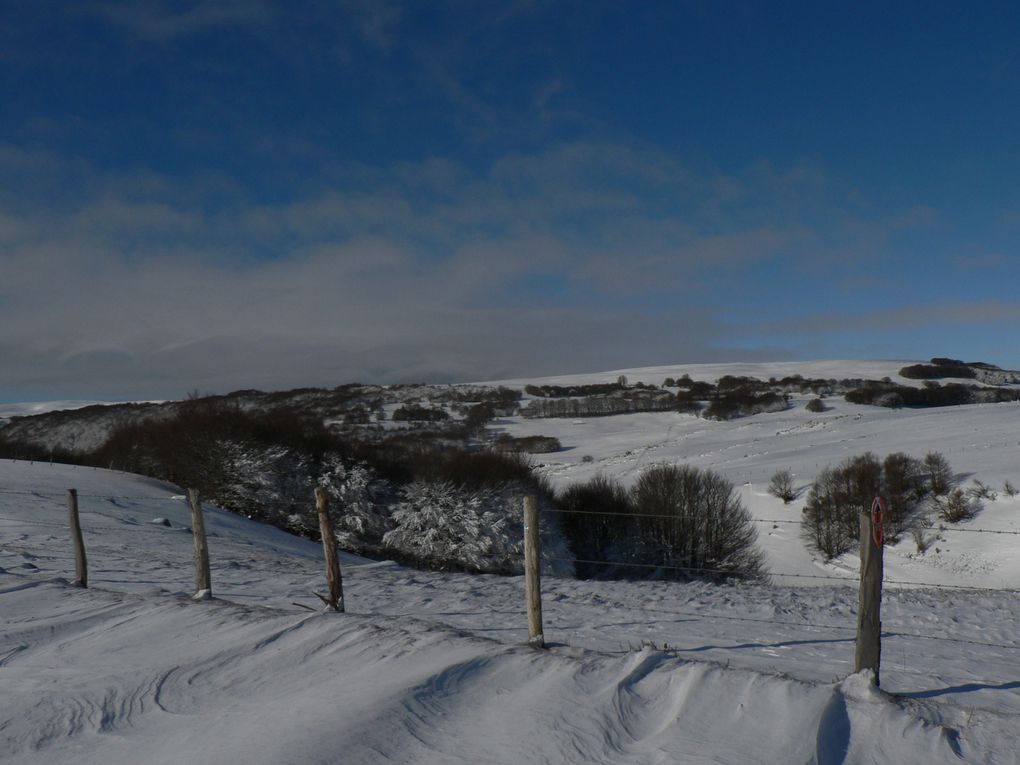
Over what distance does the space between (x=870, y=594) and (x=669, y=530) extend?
31.4 m

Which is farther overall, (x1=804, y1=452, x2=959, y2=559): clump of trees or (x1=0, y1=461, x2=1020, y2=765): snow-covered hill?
(x1=804, y1=452, x2=959, y2=559): clump of trees

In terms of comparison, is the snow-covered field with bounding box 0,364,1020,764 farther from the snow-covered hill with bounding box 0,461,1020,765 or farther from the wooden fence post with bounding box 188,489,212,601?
the wooden fence post with bounding box 188,489,212,601

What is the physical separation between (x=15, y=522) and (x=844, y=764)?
19013 mm

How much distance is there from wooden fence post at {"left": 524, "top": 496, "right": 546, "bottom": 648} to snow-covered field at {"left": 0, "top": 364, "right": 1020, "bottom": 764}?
0.28 meters

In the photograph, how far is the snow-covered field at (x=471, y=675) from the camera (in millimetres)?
4535

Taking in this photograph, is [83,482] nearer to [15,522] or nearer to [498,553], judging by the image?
[15,522]

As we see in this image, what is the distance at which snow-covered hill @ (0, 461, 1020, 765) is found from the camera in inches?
177

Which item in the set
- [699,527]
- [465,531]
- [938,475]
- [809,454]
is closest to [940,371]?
[809,454]

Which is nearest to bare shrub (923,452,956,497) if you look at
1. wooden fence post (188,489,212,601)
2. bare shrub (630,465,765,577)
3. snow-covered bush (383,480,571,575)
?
bare shrub (630,465,765,577)

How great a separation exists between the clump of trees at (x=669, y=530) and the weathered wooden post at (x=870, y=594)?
2769 cm

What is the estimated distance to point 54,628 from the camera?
23.5 feet

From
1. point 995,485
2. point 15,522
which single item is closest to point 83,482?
point 15,522

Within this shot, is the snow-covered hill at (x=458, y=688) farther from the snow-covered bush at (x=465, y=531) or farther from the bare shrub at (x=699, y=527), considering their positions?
the bare shrub at (x=699, y=527)

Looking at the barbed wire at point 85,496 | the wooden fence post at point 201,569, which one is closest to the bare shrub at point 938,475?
the barbed wire at point 85,496
